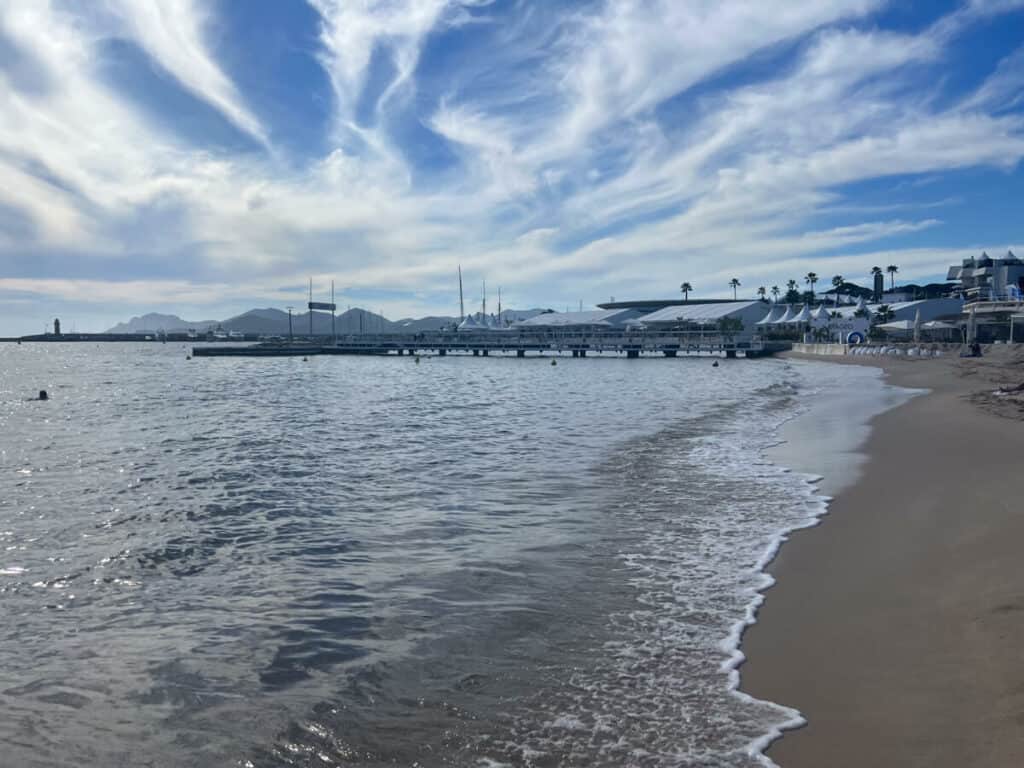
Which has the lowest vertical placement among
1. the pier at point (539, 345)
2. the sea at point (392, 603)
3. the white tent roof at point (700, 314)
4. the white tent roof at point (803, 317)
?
the sea at point (392, 603)

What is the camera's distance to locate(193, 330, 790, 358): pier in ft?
354

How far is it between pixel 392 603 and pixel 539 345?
107000 millimetres

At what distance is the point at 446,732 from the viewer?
16.5ft

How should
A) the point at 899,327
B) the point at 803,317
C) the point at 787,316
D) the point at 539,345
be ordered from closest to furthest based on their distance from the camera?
the point at 899,327, the point at 539,345, the point at 803,317, the point at 787,316

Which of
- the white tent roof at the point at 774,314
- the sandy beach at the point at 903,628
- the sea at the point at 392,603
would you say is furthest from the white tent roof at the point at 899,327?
the sandy beach at the point at 903,628

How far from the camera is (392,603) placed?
302 inches

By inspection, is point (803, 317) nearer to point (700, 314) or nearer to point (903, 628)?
point (700, 314)

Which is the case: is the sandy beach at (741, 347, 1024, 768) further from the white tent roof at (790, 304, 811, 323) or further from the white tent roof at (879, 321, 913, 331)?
the white tent roof at (790, 304, 811, 323)

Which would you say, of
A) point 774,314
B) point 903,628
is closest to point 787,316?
point 774,314

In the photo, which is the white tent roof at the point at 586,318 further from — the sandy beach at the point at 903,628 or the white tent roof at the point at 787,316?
the sandy beach at the point at 903,628

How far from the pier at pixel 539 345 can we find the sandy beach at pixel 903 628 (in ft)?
314

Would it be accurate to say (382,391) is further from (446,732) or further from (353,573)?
(446,732)

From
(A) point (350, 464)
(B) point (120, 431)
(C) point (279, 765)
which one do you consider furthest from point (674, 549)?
(B) point (120, 431)

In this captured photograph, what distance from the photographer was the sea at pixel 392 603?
502cm
